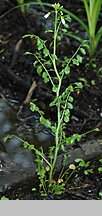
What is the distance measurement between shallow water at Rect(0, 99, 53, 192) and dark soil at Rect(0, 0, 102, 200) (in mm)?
58

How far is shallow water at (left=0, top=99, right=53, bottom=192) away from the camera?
2.19 meters

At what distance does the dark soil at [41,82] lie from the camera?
2.14 metres

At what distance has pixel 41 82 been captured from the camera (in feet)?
8.95

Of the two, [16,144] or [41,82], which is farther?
[41,82]

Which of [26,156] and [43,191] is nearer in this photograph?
[43,191]

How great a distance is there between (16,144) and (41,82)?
512 mm

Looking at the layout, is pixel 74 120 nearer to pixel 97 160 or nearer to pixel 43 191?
pixel 97 160

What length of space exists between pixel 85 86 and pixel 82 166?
0.67m

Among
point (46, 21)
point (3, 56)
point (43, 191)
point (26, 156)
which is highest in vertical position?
point (46, 21)

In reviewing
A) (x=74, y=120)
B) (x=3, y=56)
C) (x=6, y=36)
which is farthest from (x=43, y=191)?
(x=6, y=36)

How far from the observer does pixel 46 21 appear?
313cm

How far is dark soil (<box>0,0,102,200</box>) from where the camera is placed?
7.02 feet

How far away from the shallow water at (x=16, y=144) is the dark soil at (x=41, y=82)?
0.19 feet

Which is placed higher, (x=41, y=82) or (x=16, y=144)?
(x=41, y=82)
